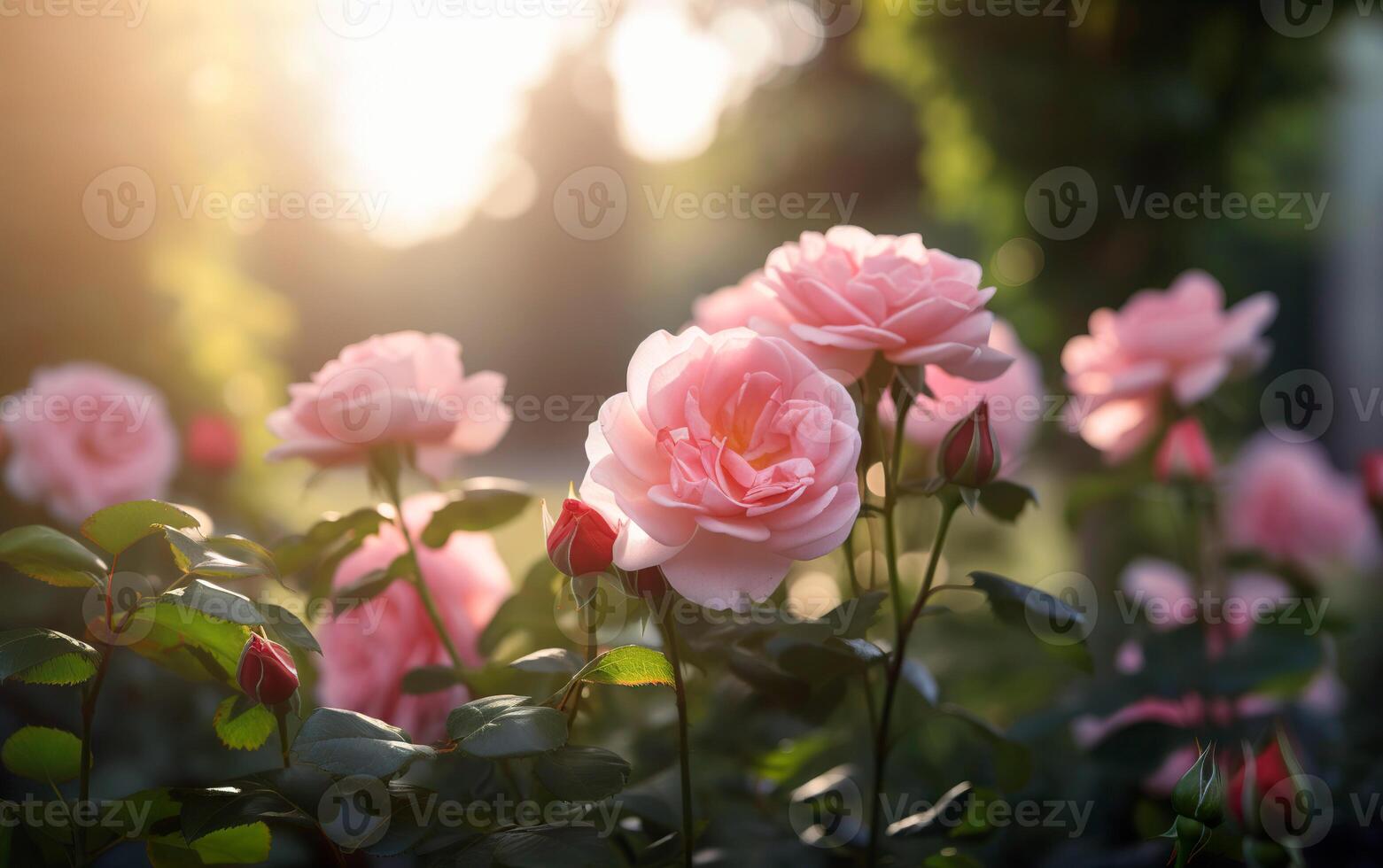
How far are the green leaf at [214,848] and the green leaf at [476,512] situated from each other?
7.5 inches

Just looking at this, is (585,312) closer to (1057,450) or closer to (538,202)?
(538,202)

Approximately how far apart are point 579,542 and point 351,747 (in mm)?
132

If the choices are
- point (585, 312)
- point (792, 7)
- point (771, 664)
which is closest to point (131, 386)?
point (771, 664)

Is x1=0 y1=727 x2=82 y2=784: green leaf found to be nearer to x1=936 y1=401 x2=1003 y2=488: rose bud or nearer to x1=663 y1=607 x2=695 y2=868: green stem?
x1=663 y1=607 x2=695 y2=868: green stem

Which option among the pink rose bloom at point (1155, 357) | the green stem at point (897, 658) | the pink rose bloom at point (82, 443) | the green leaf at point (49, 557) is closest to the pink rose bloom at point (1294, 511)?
the pink rose bloom at point (1155, 357)

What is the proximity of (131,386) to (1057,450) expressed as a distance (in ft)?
8.45

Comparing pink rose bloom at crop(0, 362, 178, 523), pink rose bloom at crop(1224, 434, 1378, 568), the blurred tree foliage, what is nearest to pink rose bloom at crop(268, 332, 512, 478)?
pink rose bloom at crop(0, 362, 178, 523)

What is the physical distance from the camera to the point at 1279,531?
1.44 m

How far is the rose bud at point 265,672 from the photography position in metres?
0.45

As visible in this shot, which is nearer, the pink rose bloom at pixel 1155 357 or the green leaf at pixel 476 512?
the green leaf at pixel 476 512

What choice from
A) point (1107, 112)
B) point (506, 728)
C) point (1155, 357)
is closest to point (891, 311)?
point (506, 728)

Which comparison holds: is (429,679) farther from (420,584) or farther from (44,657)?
(44,657)

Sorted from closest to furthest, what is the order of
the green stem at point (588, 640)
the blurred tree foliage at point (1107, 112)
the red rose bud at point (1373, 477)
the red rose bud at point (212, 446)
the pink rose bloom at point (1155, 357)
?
the green stem at point (588, 640) < the pink rose bloom at point (1155, 357) < the red rose bud at point (1373, 477) < the red rose bud at point (212, 446) < the blurred tree foliage at point (1107, 112)

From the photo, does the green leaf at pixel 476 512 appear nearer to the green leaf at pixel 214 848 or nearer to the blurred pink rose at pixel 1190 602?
the green leaf at pixel 214 848
